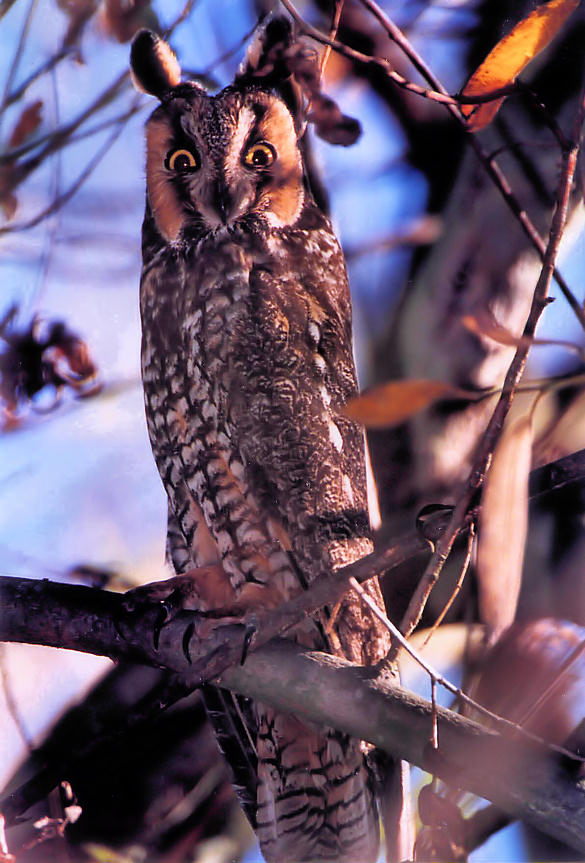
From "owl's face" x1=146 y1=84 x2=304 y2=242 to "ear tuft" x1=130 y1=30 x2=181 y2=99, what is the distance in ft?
0.06

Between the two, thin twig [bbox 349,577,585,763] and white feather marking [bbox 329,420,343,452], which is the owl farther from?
thin twig [bbox 349,577,585,763]

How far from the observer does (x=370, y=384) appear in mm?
1111

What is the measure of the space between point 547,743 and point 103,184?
991mm

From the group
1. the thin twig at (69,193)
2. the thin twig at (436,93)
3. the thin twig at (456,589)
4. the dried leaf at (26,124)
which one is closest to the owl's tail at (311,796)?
the thin twig at (456,589)

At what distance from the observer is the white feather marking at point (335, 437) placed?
1082 mm

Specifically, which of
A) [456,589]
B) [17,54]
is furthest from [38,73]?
[456,589]

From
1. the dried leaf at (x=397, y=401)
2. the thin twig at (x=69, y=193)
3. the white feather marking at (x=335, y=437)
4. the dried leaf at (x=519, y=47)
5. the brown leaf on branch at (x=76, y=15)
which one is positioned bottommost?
the dried leaf at (x=397, y=401)

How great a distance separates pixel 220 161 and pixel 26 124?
0.30m

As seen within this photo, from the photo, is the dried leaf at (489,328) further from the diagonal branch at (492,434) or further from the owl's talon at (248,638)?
the owl's talon at (248,638)

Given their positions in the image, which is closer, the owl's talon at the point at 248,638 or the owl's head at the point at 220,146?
the owl's talon at the point at 248,638

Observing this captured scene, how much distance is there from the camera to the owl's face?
1.14 meters

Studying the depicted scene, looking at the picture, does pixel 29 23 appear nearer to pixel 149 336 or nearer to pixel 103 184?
pixel 103 184

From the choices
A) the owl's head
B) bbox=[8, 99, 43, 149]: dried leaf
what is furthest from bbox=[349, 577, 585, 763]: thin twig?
bbox=[8, 99, 43, 149]: dried leaf

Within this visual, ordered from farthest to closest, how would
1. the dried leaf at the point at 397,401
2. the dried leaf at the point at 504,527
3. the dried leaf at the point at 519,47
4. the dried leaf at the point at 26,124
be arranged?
1. the dried leaf at the point at 26,124
2. the dried leaf at the point at 504,527
3. the dried leaf at the point at 519,47
4. the dried leaf at the point at 397,401
